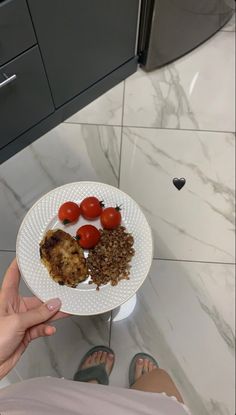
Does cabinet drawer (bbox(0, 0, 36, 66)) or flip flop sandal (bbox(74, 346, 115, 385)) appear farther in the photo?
flip flop sandal (bbox(74, 346, 115, 385))

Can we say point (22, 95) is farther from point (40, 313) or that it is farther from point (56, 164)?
point (40, 313)

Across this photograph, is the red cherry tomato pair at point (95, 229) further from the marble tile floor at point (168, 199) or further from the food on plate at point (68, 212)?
the marble tile floor at point (168, 199)

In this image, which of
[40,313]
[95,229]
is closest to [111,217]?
[95,229]

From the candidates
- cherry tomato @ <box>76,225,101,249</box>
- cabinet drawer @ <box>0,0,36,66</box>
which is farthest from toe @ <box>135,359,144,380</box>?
cabinet drawer @ <box>0,0,36,66</box>

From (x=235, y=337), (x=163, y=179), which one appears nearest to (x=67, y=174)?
(x=163, y=179)

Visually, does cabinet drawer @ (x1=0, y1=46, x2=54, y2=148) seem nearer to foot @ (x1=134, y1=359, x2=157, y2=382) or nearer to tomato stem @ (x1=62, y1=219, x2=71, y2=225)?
tomato stem @ (x1=62, y1=219, x2=71, y2=225)

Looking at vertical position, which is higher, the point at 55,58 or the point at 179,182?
the point at 55,58
